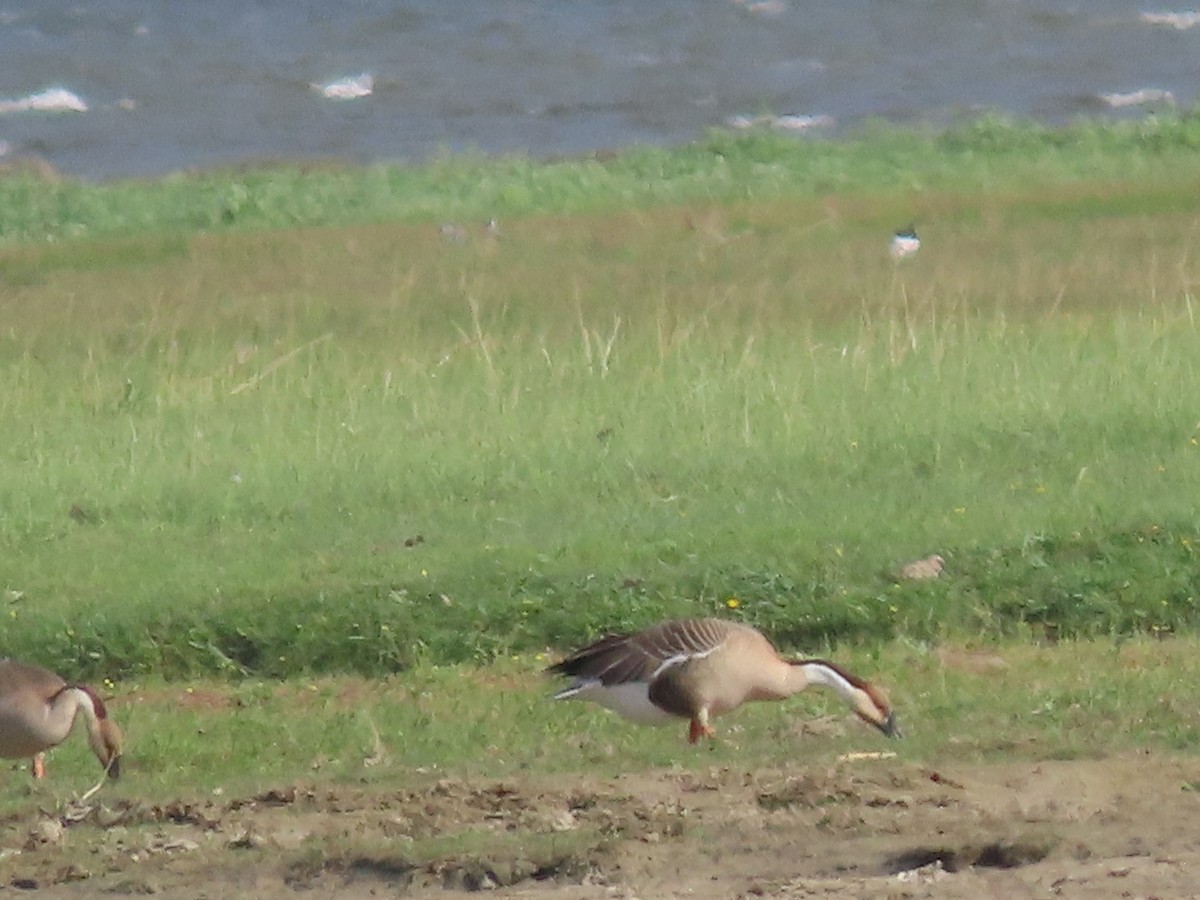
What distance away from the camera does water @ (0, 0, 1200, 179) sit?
3884 cm

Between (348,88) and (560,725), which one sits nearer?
(560,725)

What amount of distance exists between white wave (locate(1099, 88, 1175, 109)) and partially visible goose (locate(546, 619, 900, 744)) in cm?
3181

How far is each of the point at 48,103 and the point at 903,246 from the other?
93.6 ft

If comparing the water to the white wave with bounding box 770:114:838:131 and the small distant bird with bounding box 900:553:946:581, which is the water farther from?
the small distant bird with bounding box 900:553:946:581

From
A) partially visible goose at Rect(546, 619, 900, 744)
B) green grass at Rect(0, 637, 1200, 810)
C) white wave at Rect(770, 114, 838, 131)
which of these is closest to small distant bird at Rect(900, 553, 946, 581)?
green grass at Rect(0, 637, 1200, 810)

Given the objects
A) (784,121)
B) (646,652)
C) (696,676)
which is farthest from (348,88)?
(696,676)

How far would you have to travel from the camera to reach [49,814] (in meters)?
7.44

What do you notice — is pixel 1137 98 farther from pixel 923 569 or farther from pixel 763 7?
pixel 923 569

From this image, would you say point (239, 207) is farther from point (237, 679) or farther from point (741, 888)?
point (741, 888)

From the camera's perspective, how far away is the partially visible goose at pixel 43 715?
25.8ft

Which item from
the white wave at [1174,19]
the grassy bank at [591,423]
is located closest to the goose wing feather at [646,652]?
the grassy bank at [591,423]

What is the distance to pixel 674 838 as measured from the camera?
269 inches

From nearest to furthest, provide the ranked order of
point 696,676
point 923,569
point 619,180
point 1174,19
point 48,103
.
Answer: point 696,676, point 923,569, point 619,180, point 48,103, point 1174,19

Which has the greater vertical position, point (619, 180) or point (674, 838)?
point (674, 838)
